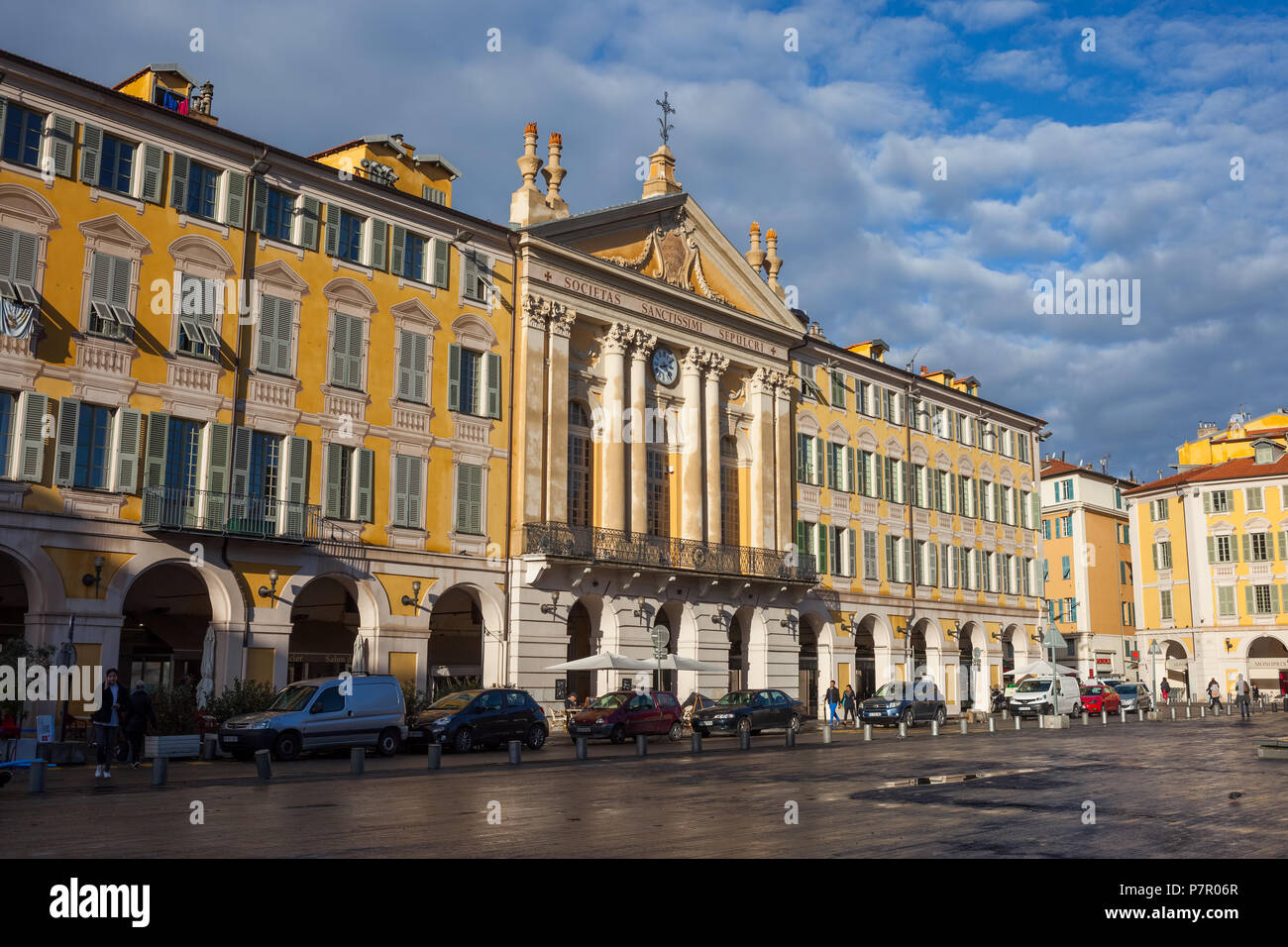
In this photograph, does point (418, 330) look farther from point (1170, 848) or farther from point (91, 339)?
point (1170, 848)

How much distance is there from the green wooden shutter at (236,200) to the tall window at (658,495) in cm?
1601

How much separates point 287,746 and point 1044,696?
105 feet

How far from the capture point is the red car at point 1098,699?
50219 millimetres

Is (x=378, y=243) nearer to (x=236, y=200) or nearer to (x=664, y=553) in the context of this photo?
(x=236, y=200)

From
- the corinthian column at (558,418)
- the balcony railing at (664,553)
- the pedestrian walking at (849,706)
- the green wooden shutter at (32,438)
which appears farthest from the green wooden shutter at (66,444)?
the pedestrian walking at (849,706)

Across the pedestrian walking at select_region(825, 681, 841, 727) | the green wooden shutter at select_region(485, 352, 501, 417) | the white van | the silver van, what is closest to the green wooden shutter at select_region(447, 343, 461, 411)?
the green wooden shutter at select_region(485, 352, 501, 417)

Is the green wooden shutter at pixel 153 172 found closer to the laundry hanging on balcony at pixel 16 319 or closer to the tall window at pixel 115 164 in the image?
the tall window at pixel 115 164

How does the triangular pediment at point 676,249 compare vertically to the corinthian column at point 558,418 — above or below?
above

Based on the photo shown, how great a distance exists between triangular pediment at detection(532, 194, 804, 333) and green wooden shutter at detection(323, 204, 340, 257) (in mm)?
6596

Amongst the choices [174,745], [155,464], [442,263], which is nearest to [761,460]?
[442,263]

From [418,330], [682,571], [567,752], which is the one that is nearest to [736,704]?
[682,571]

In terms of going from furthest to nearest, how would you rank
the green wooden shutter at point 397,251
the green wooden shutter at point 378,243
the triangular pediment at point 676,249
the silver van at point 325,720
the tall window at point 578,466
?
the triangular pediment at point 676,249
the tall window at point 578,466
the green wooden shutter at point 397,251
the green wooden shutter at point 378,243
the silver van at point 325,720

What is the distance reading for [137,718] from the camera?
69.9 feet

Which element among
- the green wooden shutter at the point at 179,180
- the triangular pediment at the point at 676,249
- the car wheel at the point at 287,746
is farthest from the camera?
the triangular pediment at the point at 676,249
